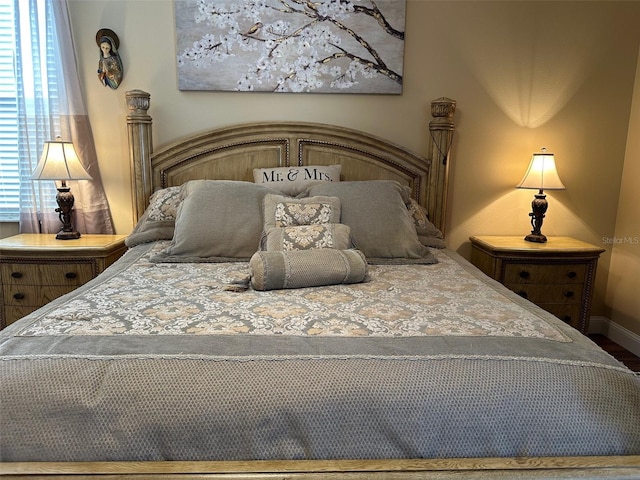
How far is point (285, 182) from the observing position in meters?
2.57

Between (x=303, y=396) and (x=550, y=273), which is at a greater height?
(x=303, y=396)

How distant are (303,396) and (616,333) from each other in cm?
288

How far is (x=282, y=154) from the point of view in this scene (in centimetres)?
284

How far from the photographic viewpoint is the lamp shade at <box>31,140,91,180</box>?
8.25ft

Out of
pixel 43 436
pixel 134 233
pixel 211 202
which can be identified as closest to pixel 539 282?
pixel 211 202

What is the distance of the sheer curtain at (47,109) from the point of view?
2.65m

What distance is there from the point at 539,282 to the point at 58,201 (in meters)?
2.78

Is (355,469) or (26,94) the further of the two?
(26,94)

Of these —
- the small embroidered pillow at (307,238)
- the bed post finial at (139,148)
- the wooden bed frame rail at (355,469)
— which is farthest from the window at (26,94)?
the wooden bed frame rail at (355,469)

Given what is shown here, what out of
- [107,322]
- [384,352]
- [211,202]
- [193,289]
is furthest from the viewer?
[211,202]

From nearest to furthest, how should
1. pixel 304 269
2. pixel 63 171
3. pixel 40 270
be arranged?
1. pixel 304 269
2. pixel 40 270
3. pixel 63 171

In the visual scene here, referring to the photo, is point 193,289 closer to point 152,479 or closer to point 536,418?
point 152,479

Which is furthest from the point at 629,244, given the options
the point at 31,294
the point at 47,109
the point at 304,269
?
the point at 47,109

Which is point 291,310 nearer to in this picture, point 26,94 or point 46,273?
point 46,273
